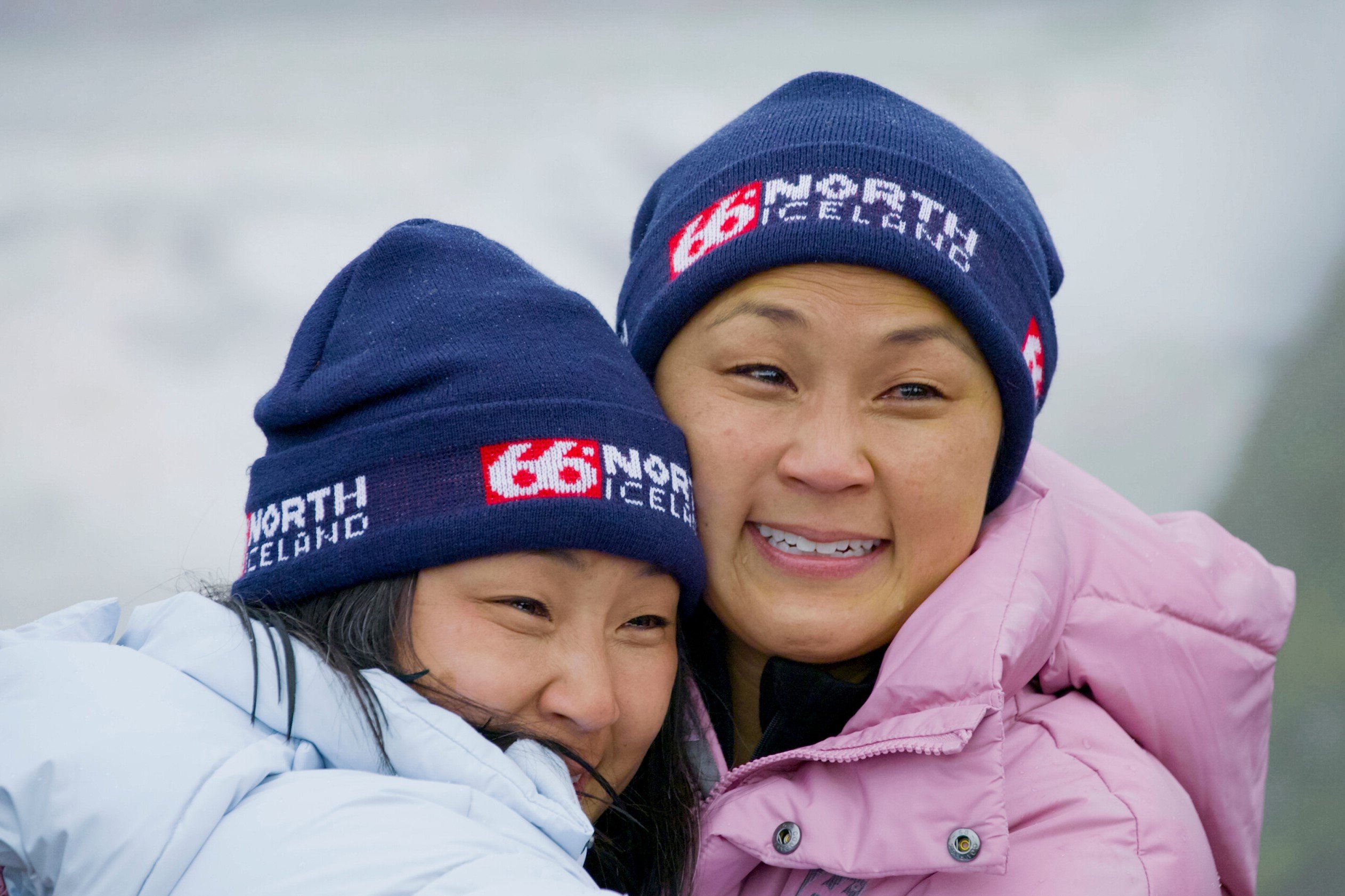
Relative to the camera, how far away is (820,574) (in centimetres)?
165

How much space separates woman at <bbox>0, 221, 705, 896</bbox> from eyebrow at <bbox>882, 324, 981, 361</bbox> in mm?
328

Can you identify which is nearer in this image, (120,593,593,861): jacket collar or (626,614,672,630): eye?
(120,593,593,861): jacket collar

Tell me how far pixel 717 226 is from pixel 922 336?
0.34m

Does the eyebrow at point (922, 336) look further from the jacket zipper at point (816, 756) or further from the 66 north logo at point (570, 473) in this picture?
the jacket zipper at point (816, 756)

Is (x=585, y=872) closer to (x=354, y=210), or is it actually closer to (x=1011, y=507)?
(x=1011, y=507)

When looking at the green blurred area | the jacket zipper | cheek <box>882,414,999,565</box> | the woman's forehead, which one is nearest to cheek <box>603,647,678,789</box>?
the jacket zipper

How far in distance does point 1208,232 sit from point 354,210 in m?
2.28

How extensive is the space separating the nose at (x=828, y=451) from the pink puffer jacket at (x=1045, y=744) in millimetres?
221

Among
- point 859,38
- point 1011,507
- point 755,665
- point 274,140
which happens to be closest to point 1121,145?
point 859,38

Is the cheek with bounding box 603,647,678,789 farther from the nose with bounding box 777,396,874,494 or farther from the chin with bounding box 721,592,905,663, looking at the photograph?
the nose with bounding box 777,396,874,494

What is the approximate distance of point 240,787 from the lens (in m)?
1.11

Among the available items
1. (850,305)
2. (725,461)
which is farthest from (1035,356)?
(725,461)

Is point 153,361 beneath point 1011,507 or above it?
above

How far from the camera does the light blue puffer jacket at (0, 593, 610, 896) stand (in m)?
1.03
